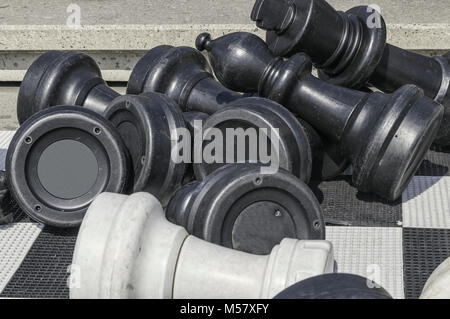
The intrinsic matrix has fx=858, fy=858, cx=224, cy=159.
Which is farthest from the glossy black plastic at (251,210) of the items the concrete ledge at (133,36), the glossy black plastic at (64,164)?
the concrete ledge at (133,36)

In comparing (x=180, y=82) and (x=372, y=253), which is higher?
(x=180, y=82)

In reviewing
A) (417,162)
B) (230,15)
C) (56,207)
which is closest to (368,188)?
(417,162)

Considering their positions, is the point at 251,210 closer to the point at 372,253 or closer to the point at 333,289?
the point at 372,253

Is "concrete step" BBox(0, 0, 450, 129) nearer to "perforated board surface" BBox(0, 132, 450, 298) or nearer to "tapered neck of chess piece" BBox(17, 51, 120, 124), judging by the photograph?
"tapered neck of chess piece" BBox(17, 51, 120, 124)

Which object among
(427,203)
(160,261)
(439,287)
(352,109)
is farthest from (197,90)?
(439,287)

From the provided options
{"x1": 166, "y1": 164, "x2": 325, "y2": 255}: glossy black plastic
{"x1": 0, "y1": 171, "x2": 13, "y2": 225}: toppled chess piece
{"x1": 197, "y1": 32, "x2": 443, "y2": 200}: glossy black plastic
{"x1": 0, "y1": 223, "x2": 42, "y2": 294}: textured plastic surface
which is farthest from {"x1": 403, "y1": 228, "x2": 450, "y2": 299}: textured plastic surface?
{"x1": 0, "y1": 171, "x2": 13, "y2": 225}: toppled chess piece

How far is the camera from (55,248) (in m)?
2.87

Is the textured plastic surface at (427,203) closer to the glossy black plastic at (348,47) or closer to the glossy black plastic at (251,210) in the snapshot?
the glossy black plastic at (348,47)

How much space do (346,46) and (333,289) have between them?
143 cm

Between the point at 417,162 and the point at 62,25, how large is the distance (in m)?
1.96

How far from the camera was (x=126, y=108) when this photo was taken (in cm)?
304

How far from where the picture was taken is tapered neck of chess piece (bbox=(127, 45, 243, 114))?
328 centimetres

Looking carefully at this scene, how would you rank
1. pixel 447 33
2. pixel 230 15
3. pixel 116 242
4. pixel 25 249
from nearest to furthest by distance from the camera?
pixel 116 242
pixel 25 249
pixel 447 33
pixel 230 15
